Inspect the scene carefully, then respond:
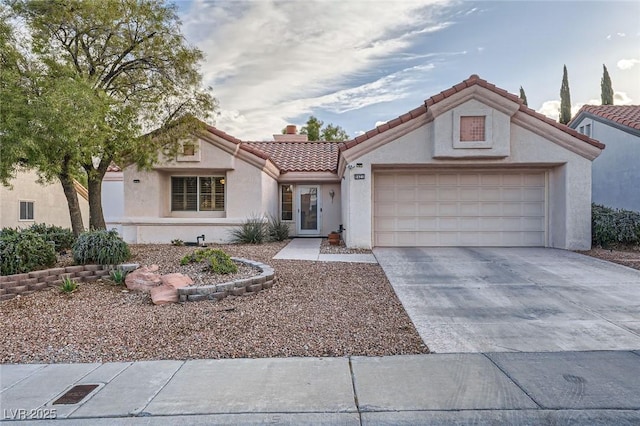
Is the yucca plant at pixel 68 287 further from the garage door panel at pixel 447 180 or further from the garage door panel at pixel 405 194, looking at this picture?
the garage door panel at pixel 447 180

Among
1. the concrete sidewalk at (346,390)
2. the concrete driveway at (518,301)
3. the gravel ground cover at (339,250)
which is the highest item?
the gravel ground cover at (339,250)

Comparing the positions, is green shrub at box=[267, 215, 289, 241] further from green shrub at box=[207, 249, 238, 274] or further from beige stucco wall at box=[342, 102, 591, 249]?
green shrub at box=[207, 249, 238, 274]

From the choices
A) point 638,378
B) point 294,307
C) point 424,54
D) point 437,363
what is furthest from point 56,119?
point 424,54

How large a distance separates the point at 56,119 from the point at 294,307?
660cm

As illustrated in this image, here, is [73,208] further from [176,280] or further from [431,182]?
[431,182]

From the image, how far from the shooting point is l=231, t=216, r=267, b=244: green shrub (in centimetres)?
1427

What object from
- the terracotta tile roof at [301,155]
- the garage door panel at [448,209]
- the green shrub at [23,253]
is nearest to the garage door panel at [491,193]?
the garage door panel at [448,209]

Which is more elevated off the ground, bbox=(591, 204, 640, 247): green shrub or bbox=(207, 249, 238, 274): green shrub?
bbox=(591, 204, 640, 247): green shrub

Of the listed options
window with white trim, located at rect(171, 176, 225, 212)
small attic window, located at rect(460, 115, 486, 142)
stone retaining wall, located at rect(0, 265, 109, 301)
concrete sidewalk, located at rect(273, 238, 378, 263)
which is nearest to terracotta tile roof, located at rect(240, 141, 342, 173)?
window with white trim, located at rect(171, 176, 225, 212)

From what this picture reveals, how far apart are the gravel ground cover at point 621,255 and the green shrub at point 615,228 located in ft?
1.05

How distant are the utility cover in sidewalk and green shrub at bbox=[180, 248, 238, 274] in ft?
13.4

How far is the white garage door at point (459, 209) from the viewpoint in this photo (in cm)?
1303

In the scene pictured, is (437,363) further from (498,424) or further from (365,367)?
(498,424)

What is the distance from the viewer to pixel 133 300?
7.05 metres
